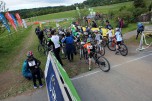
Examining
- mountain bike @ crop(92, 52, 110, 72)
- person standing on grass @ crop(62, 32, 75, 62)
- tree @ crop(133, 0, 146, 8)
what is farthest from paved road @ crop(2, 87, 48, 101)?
tree @ crop(133, 0, 146, 8)

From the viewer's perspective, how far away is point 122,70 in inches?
364

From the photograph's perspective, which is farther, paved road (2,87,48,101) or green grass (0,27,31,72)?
green grass (0,27,31,72)

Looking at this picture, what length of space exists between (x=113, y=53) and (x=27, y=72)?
583 centimetres

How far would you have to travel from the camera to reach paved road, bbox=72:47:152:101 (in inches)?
268

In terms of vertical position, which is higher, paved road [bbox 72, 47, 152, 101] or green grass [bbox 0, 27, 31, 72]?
paved road [bbox 72, 47, 152, 101]

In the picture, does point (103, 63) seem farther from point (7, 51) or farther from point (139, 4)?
point (139, 4)

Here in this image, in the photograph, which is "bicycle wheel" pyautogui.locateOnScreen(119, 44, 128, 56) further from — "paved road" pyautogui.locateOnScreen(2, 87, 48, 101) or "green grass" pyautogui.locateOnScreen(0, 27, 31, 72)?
"green grass" pyautogui.locateOnScreen(0, 27, 31, 72)

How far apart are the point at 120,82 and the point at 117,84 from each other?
0.23 metres

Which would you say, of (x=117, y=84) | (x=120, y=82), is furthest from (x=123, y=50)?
(x=117, y=84)

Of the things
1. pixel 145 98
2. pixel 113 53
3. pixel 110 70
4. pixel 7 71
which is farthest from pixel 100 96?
pixel 7 71

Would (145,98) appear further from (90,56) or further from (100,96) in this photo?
(90,56)

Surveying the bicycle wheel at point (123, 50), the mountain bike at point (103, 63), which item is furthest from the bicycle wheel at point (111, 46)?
the mountain bike at point (103, 63)

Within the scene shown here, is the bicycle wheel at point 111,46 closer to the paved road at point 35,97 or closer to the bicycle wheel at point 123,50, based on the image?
the bicycle wheel at point 123,50

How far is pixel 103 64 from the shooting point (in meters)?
9.34
